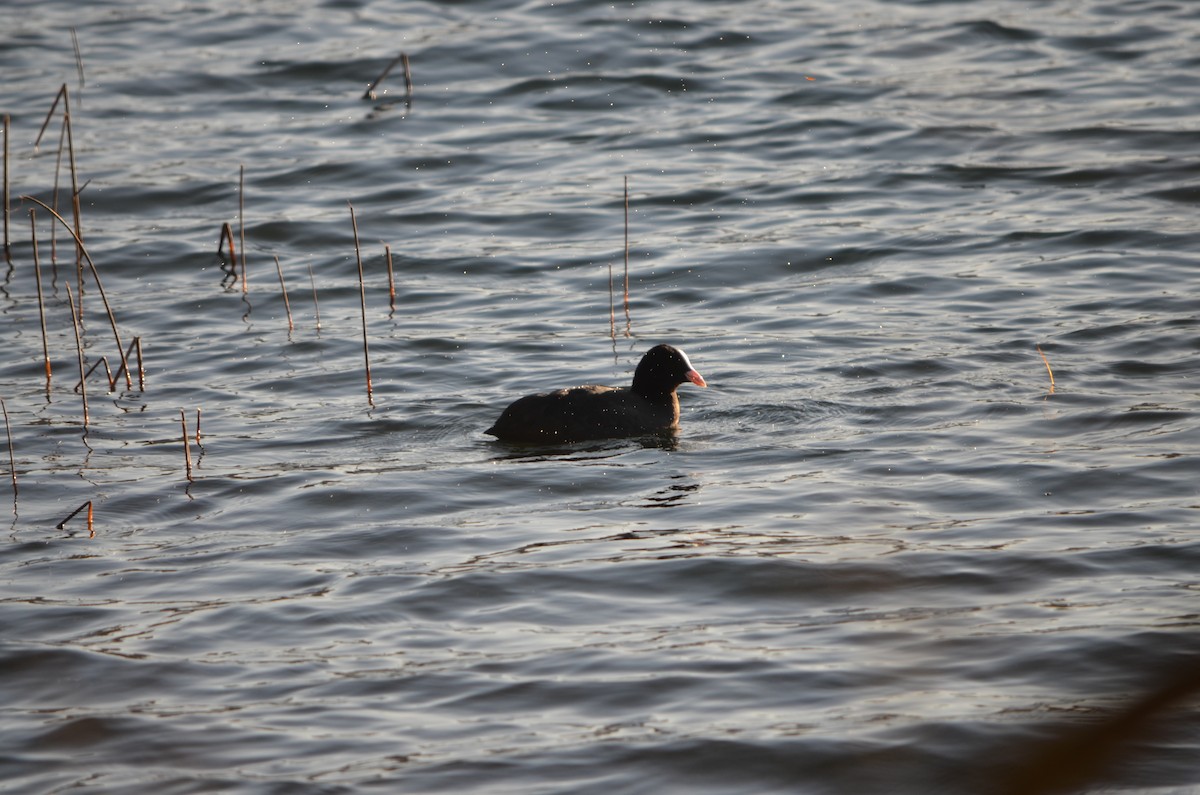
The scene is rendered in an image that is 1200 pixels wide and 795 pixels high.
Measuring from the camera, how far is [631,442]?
32.6 feet

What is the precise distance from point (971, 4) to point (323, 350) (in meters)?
13.9

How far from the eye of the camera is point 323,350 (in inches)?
480

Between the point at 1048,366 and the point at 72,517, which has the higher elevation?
the point at 1048,366

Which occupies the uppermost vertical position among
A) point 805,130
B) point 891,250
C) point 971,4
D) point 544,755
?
point 971,4

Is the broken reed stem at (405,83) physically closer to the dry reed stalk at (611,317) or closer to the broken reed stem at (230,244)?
the broken reed stem at (230,244)

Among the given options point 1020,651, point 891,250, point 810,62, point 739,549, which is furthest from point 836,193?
point 1020,651

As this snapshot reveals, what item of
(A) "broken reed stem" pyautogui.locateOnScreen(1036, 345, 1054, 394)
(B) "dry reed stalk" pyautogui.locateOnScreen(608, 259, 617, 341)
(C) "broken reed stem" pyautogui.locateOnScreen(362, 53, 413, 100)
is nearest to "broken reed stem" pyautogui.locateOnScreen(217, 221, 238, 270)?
(B) "dry reed stalk" pyautogui.locateOnScreen(608, 259, 617, 341)

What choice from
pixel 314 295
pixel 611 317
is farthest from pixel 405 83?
pixel 611 317

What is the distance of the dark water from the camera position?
5.71 metres

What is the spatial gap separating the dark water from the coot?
0.15 meters

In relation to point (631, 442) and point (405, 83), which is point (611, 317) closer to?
point (631, 442)

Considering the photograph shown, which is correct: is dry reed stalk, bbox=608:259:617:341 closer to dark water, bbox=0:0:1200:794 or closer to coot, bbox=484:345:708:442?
dark water, bbox=0:0:1200:794

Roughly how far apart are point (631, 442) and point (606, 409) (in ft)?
0.97

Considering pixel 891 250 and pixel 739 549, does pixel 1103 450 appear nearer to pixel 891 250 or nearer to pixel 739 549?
pixel 739 549
